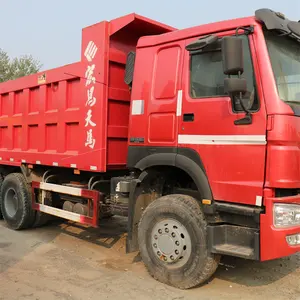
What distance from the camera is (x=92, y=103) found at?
506cm

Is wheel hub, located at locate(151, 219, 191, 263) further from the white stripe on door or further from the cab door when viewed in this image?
the white stripe on door

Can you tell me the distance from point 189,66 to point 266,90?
93 centimetres

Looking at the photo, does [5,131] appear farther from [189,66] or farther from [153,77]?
[189,66]

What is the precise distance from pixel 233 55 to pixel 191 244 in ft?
6.39

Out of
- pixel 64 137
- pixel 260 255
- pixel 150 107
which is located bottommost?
pixel 260 255

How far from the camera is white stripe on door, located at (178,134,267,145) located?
354 centimetres

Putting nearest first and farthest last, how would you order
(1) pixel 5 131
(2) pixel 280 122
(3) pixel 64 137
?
(2) pixel 280 122 < (3) pixel 64 137 < (1) pixel 5 131

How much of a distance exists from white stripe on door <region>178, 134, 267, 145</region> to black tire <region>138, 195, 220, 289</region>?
0.64m

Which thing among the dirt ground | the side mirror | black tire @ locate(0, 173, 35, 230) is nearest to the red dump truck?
the side mirror

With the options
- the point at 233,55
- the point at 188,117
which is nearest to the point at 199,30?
the point at 233,55

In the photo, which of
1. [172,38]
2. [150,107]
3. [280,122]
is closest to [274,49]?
[280,122]

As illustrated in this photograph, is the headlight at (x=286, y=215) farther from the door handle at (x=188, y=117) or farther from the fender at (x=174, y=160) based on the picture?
the door handle at (x=188, y=117)

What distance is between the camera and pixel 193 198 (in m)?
4.14

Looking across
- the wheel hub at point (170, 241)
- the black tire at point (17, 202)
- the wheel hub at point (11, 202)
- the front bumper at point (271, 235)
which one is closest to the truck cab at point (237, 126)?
the front bumper at point (271, 235)
